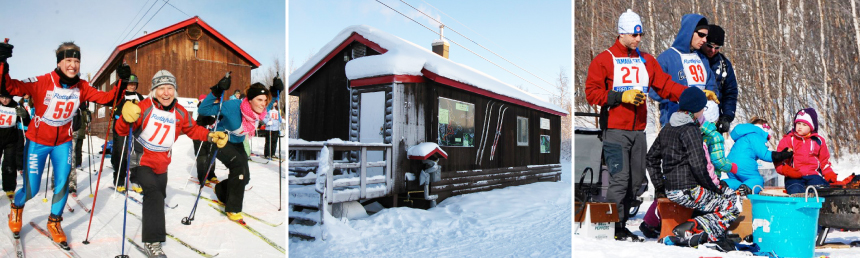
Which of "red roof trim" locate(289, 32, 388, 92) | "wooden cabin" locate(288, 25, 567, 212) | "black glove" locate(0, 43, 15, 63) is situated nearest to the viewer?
"black glove" locate(0, 43, 15, 63)

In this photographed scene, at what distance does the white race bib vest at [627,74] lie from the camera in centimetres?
257

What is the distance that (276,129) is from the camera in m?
2.88

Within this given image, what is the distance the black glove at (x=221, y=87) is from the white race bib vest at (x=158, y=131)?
325 millimetres

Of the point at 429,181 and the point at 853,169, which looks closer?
the point at 429,181

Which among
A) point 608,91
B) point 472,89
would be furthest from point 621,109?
point 472,89

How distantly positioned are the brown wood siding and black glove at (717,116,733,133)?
2712 mm

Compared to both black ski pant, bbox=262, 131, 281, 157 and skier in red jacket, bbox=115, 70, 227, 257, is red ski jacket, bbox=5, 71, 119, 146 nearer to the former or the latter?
skier in red jacket, bbox=115, 70, 227, 257

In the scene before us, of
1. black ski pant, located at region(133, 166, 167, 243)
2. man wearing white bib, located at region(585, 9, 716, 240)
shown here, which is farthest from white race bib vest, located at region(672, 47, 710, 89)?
black ski pant, located at region(133, 166, 167, 243)

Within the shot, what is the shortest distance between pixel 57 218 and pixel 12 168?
1.13 ft

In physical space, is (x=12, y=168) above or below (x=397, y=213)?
above

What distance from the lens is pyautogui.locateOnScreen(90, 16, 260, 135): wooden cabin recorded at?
8.00 feet

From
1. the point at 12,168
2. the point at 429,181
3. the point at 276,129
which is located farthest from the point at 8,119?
the point at 429,181

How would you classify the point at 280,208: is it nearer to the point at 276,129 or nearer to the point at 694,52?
the point at 276,129

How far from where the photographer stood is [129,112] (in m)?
2.05
